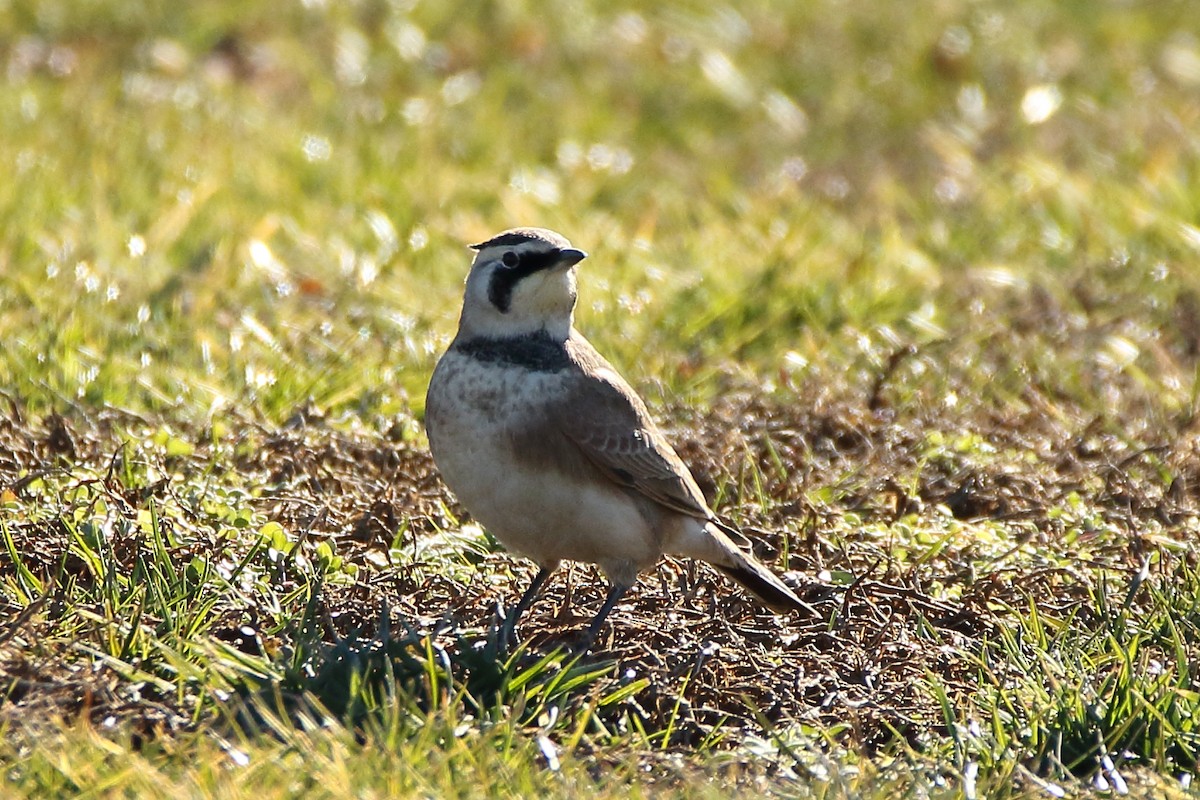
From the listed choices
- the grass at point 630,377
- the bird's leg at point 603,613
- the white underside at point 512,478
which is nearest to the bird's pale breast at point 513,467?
the white underside at point 512,478

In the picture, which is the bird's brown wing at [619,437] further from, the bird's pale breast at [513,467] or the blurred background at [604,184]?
the blurred background at [604,184]

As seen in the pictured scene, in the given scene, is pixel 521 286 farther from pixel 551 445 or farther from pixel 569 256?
pixel 551 445

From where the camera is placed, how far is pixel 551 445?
461 cm

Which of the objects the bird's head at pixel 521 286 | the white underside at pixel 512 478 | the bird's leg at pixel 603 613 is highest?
the bird's head at pixel 521 286

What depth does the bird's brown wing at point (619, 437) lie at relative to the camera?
4.68 metres

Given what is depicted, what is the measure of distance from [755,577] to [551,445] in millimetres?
747

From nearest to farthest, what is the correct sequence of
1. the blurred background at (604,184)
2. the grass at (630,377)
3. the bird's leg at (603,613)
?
the grass at (630,377) < the bird's leg at (603,613) < the blurred background at (604,184)

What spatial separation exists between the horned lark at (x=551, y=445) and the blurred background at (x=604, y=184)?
4.73 ft

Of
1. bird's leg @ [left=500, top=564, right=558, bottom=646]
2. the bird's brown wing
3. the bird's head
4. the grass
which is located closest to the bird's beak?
the bird's head

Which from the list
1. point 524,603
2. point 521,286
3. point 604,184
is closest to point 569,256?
point 521,286

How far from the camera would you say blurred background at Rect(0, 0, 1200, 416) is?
6.75m

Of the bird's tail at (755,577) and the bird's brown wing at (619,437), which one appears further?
the bird's tail at (755,577)

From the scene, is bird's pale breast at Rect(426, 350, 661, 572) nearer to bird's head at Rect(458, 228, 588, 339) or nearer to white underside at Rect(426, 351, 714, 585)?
white underside at Rect(426, 351, 714, 585)

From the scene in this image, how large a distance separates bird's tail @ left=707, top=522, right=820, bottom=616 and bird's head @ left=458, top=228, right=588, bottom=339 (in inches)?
30.2
